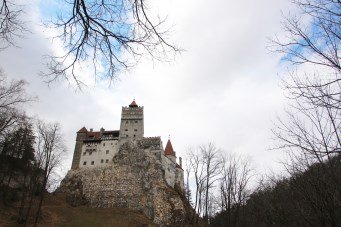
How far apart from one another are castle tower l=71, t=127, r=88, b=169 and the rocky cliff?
306 centimetres

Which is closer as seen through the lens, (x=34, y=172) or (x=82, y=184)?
(x=34, y=172)

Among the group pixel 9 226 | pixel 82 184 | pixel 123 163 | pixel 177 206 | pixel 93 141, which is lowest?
pixel 9 226

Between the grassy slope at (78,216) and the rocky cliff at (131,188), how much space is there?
2.18 meters

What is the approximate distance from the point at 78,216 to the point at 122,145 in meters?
18.3

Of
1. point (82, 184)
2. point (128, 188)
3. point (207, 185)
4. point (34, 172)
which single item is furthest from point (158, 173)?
point (34, 172)

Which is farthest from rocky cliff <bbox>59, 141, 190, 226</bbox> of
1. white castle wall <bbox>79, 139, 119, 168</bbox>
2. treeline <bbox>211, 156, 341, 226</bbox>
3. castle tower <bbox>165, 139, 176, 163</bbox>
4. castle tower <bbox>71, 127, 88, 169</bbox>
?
treeline <bbox>211, 156, 341, 226</bbox>

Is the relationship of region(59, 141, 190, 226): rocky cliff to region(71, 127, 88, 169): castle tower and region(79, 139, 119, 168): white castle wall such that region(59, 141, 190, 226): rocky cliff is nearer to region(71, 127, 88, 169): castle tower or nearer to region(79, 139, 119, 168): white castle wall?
region(79, 139, 119, 168): white castle wall

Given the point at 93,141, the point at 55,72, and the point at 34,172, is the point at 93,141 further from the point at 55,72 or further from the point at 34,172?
the point at 55,72

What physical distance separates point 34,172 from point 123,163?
1847cm

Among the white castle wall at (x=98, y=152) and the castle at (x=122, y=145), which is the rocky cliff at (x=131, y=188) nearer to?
the castle at (x=122, y=145)

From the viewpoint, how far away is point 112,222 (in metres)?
37.0

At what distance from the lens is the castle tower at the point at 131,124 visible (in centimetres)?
5836

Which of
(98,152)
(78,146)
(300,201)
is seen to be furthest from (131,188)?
(300,201)

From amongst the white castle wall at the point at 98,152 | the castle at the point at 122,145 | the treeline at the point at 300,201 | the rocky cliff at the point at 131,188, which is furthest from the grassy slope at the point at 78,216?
the treeline at the point at 300,201
